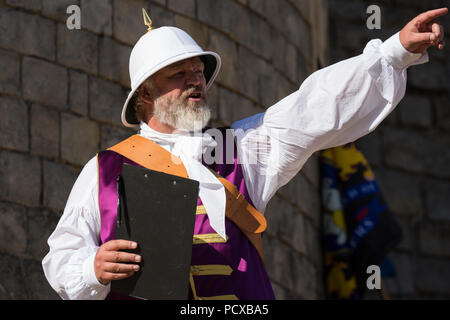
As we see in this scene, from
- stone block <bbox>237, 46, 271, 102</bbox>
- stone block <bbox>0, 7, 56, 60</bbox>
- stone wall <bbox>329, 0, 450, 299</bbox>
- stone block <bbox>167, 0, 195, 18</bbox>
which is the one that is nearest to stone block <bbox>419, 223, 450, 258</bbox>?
stone wall <bbox>329, 0, 450, 299</bbox>

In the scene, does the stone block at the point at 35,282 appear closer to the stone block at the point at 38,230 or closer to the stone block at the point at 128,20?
the stone block at the point at 38,230

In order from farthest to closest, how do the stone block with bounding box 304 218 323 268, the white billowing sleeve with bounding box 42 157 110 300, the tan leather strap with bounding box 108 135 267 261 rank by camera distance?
the stone block with bounding box 304 218 323 268
the tan leather strap with bounding box 108 135 267 261
the white billowing sleeve with bounding box 42 157 110 300

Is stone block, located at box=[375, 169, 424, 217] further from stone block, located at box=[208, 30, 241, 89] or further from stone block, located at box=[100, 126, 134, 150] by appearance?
stone block, located at box=[100, 126, 134, 150]

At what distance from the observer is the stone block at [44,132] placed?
563cm

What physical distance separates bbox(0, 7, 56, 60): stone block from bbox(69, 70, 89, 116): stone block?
162 millimetres

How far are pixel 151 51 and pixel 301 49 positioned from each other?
3680 mm

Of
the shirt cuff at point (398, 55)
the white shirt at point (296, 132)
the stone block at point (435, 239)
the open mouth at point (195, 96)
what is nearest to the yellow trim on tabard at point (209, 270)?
the white shirt at point (296, 132)

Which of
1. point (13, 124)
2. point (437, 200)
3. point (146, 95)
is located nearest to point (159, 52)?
point (146, 95)

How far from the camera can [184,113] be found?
429 centimetres

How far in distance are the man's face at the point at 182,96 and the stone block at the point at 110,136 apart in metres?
1.56

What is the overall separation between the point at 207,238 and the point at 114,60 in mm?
2285

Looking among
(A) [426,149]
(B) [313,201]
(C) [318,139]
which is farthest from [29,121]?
(A) [426,149]

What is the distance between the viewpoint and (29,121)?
5617mm

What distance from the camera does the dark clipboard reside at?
3.77 m
